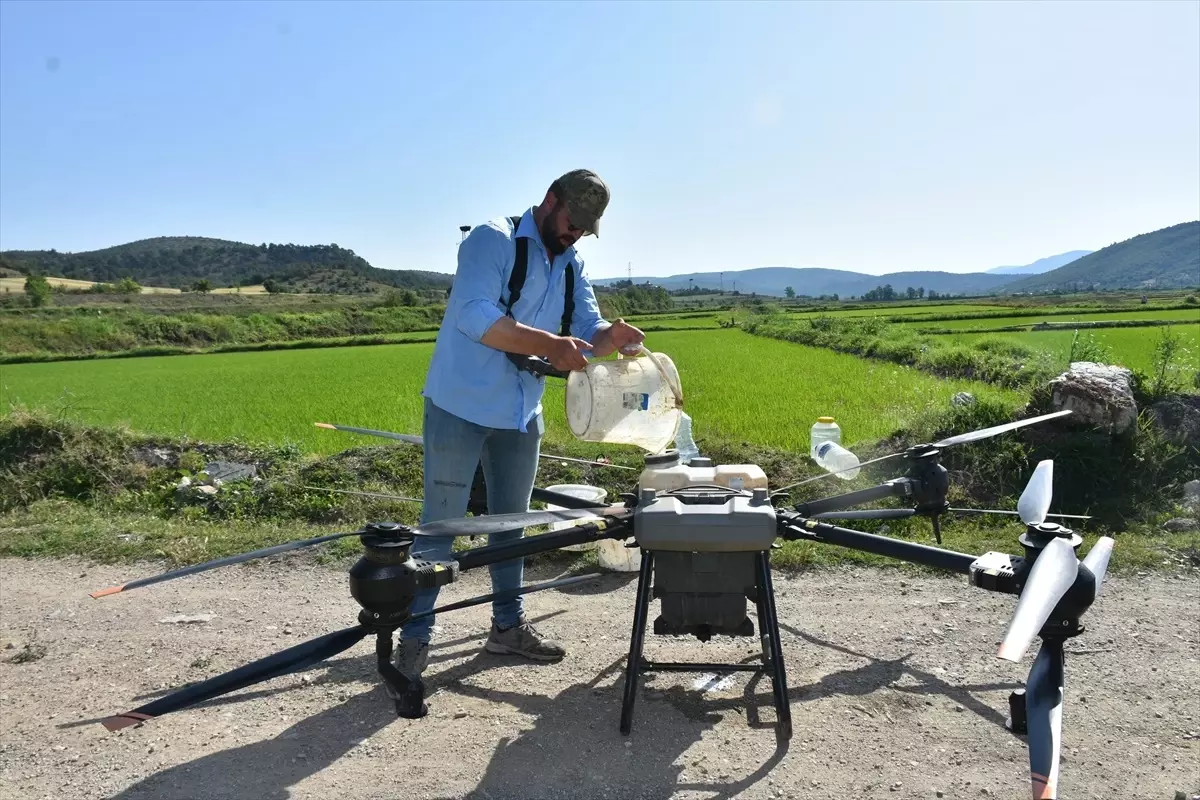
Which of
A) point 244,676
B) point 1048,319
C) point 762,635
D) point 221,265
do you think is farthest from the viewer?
point 221,265

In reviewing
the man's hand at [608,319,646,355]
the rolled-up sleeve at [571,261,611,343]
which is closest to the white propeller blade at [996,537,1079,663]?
the man's hand at [608,319,646,355]

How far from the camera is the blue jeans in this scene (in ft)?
12.0

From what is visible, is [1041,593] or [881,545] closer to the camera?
[1041,593]

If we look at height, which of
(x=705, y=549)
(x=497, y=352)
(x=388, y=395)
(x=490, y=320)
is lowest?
(x=388, y=395)

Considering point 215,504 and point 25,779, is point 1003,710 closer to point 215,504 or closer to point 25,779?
point 25,779

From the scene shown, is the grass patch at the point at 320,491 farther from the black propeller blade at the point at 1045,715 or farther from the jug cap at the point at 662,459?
the black propeller blade at the point at 1045,715

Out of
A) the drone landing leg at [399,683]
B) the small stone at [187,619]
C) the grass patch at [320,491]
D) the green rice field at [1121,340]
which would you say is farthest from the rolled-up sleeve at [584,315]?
the green rice field at [1121,340]

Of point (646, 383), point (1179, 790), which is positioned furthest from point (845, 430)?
point (1179, 790)

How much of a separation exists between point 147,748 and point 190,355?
33264 millimetres

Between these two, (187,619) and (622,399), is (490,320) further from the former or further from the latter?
(187,619)

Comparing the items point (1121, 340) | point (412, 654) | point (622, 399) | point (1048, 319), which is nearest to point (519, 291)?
point (622, 399)

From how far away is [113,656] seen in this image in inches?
170

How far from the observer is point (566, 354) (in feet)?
10.2

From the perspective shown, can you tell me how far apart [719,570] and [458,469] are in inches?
52.6
